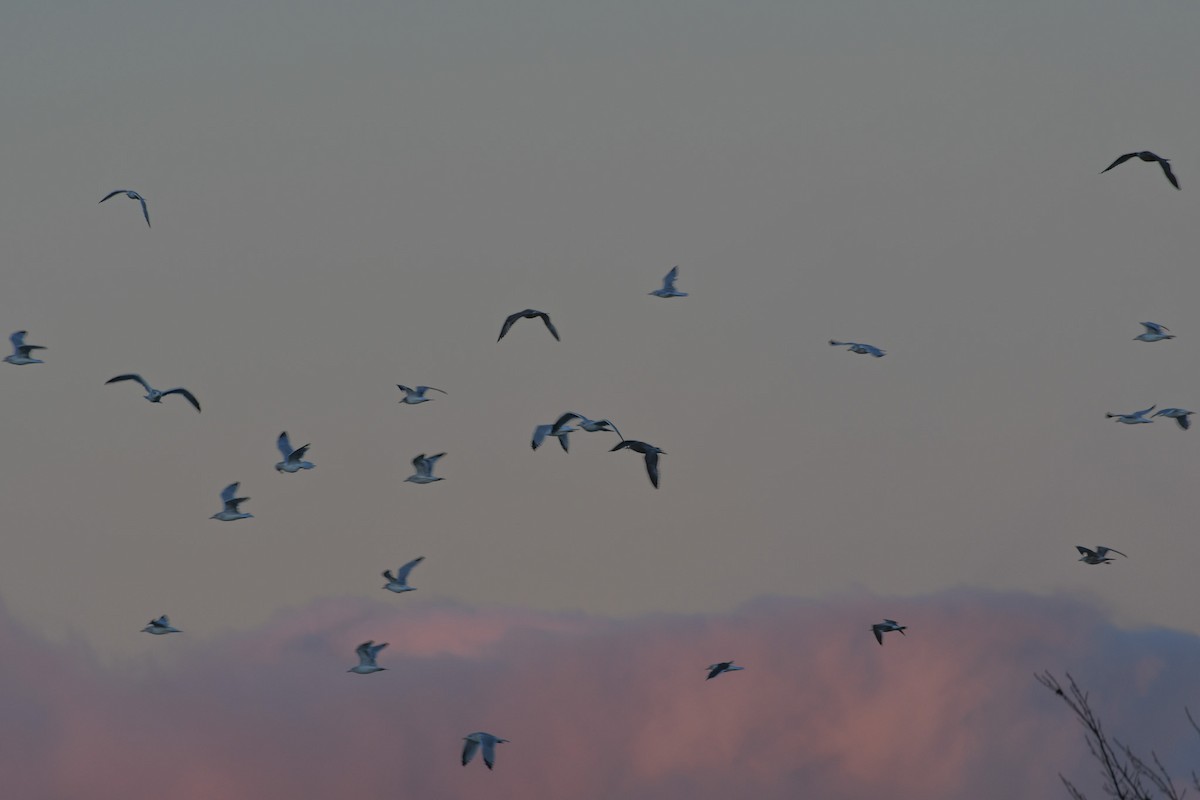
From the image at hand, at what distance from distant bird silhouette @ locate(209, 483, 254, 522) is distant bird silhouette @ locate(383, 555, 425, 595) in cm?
554

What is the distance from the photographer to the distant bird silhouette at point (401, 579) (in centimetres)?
6834

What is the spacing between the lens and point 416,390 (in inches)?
2778

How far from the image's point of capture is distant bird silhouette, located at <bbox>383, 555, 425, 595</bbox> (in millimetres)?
68338

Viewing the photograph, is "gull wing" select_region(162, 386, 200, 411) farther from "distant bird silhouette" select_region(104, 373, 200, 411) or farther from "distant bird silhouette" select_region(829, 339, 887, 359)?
"distant bird silhouette" select_region(829, 339, 887, 359)

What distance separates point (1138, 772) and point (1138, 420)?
34.9 meters

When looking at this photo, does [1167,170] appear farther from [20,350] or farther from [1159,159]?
[20,350]

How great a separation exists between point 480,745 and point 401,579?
49.0 feet

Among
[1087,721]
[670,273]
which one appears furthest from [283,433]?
[1087,721]

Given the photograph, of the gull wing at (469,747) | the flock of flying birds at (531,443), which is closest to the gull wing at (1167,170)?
the flock of flying birds at (531,443)

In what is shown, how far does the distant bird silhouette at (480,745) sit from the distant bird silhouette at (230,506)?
43.1ft

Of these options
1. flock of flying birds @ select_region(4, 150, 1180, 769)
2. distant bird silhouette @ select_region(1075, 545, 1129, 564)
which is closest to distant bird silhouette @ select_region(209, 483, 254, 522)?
flock of flying birds @ select_region(4, 150, 1180, 769)

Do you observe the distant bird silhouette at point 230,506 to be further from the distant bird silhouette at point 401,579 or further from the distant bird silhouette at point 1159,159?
the distant bird silhouette at point 1159,159

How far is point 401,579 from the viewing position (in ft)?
228

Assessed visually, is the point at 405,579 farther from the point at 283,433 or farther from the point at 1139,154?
the point at 1139,154
